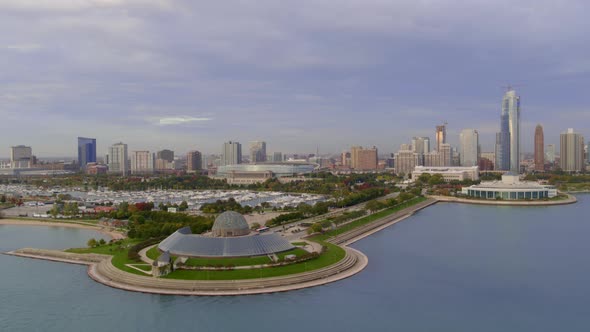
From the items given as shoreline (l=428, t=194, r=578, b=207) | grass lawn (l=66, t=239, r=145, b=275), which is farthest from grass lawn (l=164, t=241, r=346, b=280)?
shoreline (l=428, t=194, r=578, b=207)

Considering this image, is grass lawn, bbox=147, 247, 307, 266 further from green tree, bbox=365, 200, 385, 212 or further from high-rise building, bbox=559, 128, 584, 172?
high-rise building, bbox=559, 128, 584, 172

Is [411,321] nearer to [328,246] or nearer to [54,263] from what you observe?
[328,246]

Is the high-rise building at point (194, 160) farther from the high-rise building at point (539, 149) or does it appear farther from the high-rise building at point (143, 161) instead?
the high-rise building at point (539, 149)

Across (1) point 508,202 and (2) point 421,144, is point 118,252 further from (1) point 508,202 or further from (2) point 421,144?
(2) point 421,144

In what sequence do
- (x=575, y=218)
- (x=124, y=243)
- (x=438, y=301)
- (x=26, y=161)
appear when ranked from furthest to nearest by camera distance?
(x=26, y=161) → (x=575, y=218) → (x=124, y=243) → (x=438, y=301)

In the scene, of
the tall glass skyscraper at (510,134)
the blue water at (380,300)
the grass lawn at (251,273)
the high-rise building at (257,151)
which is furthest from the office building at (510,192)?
the high-rise building at (257,151)

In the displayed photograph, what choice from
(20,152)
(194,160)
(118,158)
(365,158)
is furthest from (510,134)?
(20,152)

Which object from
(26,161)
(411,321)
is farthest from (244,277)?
(26,161)
